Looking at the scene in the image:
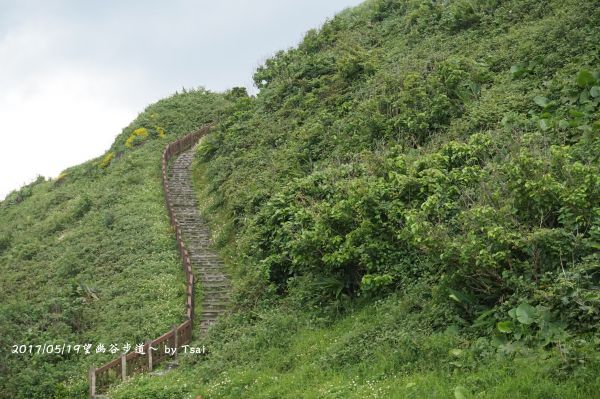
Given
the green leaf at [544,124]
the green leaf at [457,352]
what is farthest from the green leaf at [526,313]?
the green leaf at [544,124]

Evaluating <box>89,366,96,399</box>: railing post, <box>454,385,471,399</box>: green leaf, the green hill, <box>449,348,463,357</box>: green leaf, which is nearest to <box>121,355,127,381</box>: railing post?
the green hill

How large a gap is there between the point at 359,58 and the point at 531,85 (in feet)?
41.1

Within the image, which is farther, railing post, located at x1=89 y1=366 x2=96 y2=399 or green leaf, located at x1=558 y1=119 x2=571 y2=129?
green leaf, located at x1=558 y1=119 x2=571 y2=129

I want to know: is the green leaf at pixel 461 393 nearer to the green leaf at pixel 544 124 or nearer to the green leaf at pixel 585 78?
the green leaf at pixel 544 124

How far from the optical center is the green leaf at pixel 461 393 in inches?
360

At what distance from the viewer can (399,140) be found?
69.6 feet

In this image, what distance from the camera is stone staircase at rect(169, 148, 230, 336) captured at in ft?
70.1

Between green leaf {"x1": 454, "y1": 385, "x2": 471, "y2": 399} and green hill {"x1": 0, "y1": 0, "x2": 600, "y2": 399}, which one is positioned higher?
green hill {"x1": 0, "y1": 0, "x2": 600, "y2": 399}

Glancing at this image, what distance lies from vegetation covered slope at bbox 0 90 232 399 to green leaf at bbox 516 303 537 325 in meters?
11.9

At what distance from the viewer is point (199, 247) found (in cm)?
2634

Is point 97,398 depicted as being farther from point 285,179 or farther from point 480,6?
point 480,6

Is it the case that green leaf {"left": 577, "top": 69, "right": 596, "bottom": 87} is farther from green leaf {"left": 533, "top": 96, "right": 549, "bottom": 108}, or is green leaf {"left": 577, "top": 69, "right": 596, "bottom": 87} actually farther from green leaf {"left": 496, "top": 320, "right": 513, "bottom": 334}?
green leaf {"left": 496, "top": 320, "right": 513, "bottom": 334}

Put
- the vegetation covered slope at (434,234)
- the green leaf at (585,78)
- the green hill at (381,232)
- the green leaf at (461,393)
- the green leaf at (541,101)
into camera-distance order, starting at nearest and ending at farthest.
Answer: the green leaf at (461,393) → the vegetation covered slope at (434,234) → the green hill at (381,232) → the green leaf at (585,78) → the green leaf at (541,101)

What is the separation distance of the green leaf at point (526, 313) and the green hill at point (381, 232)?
0.02 metres
